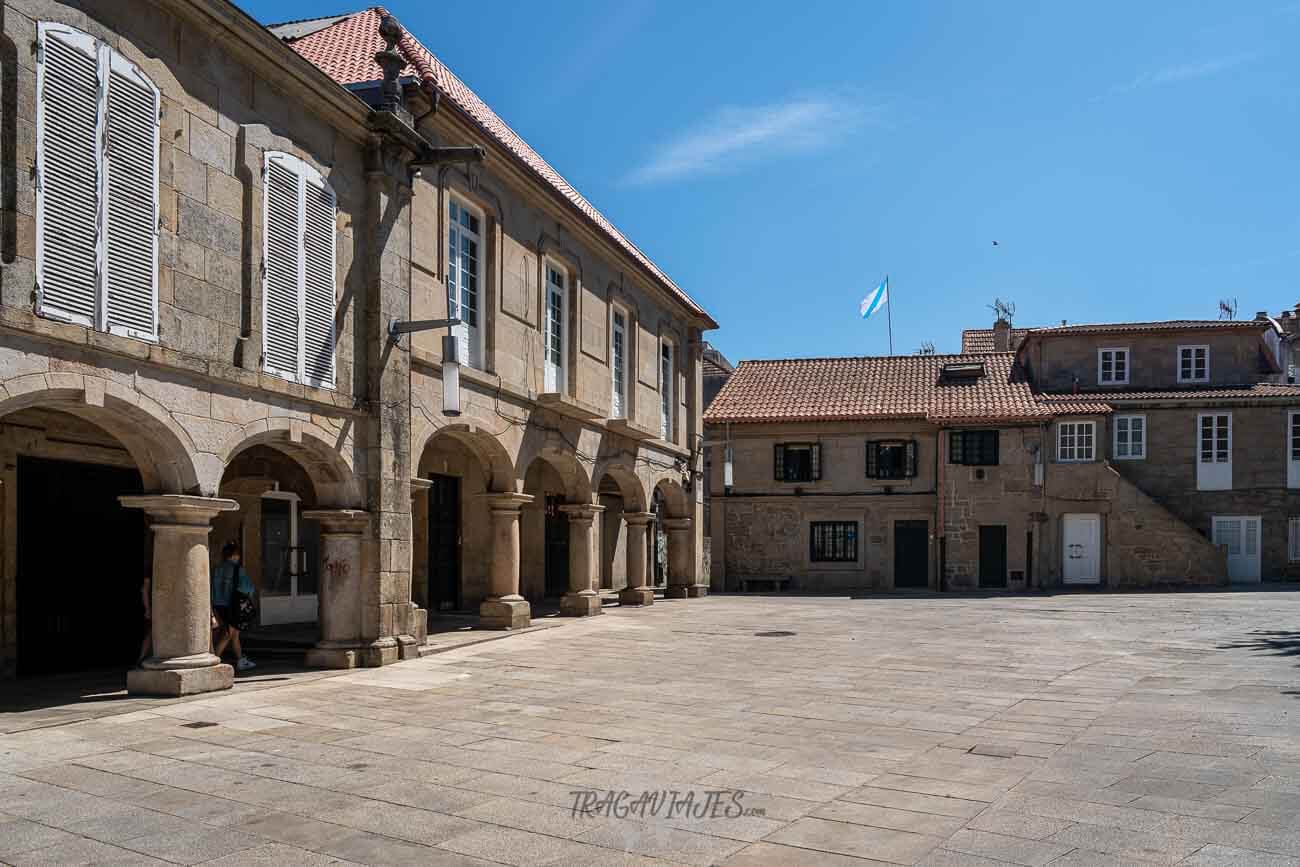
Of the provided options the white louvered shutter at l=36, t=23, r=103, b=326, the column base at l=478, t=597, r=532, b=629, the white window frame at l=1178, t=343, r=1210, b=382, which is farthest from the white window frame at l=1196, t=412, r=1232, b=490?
the white louvered shutter at l=36, t=23, r=103, b=326

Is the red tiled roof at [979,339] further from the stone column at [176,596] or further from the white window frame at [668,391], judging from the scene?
the stone column at [176,596]

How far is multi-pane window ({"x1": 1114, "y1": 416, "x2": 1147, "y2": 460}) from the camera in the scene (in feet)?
103

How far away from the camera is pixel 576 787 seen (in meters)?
6.75

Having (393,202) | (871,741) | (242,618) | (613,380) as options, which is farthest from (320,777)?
(613,380)

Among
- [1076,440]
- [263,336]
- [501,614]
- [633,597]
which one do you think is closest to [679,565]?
[633,597]

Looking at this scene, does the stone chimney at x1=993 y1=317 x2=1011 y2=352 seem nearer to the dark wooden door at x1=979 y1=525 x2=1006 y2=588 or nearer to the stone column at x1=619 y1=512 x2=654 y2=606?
the dark wooden door at x1=979 y1=525 x2=1006 y2=588

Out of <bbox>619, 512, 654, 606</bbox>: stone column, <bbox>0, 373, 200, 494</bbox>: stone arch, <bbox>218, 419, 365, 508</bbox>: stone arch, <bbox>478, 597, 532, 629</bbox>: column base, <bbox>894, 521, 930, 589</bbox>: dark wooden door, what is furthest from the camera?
<bbox>894, 521, 930, 589</bbox>: dark wooden door

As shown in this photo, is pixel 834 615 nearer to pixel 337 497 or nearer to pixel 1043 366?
pixel 337 497

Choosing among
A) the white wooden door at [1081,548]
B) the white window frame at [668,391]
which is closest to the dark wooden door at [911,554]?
the white wooden door at [1081,548]

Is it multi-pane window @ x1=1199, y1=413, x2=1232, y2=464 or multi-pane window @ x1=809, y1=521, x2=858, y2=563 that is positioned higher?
multi-pane window @ x1=1199, y1=413, x2=1232, y2=464

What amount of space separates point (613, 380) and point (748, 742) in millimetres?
13200

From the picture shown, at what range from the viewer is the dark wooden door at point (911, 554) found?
31250mm

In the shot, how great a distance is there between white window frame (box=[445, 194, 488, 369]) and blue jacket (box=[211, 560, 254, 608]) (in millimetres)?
4364

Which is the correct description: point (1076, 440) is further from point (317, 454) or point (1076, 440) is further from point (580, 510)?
point (317, 454)
